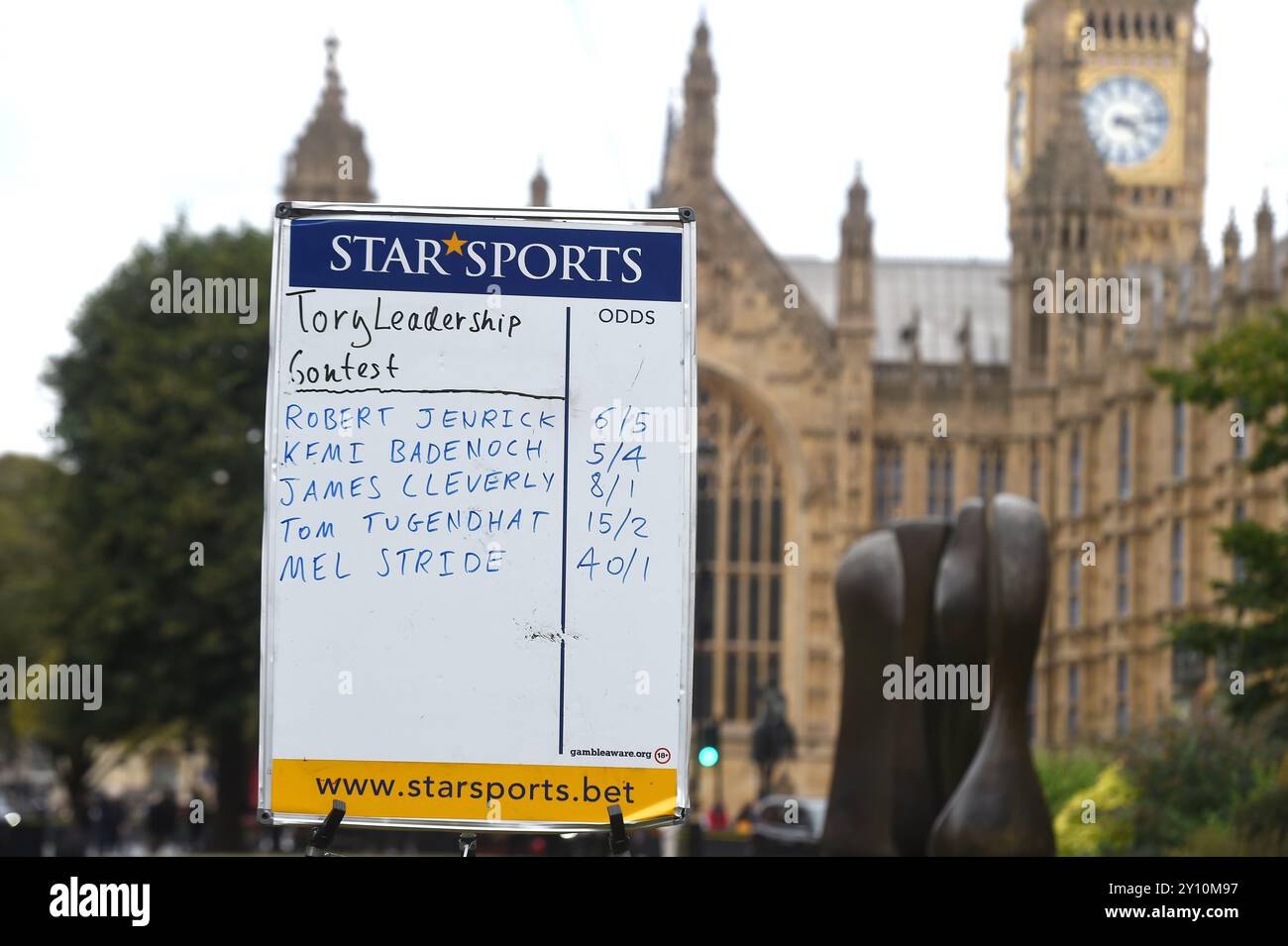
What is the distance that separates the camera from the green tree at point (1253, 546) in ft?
80.2

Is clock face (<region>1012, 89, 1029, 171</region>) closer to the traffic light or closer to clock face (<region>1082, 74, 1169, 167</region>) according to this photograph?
clock face (<region>1082, 74, 1169, 167</region>)

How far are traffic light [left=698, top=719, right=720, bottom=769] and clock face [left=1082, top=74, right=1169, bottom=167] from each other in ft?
209

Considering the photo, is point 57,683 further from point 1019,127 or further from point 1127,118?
point 1019,127

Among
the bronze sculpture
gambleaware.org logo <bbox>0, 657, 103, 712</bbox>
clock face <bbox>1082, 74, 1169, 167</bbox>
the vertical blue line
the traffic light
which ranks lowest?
gambleaware.org logo <bbox>0, 657, 103, 712</bbox>

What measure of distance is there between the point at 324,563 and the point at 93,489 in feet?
133

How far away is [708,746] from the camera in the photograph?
26.0m

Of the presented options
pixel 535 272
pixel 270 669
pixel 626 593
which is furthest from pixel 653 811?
pixel 535 272

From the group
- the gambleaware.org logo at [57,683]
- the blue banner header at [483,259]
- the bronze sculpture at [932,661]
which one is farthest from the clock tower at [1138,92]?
the blue banner header at [483,259]

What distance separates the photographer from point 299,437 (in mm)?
6762
